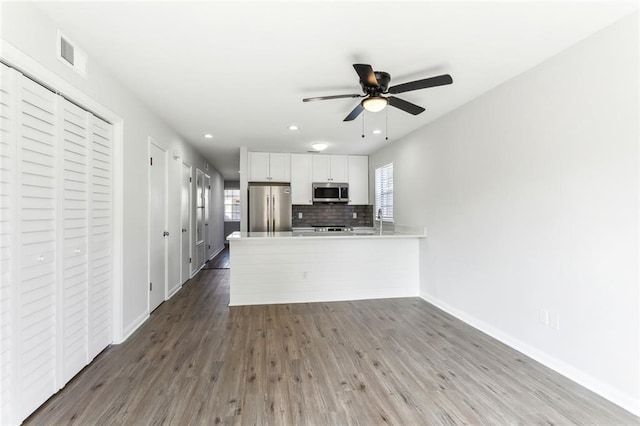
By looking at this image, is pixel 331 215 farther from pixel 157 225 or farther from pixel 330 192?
pixel 157 225

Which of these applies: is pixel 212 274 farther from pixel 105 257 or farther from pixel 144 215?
pixel 105 257

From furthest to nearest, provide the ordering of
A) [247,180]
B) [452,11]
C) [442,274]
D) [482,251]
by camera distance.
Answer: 1. [247,180]
2. [442,274]
3. [482,251]
4. [452,11]

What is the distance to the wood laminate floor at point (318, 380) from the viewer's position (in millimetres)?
1797

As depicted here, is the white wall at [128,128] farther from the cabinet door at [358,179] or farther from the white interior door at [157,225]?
the cabinet door at [358,179]

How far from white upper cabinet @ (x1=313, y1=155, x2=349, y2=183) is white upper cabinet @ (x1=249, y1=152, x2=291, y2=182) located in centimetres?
58

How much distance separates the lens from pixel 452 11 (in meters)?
1.81

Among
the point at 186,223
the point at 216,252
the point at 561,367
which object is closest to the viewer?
the point at 561,367

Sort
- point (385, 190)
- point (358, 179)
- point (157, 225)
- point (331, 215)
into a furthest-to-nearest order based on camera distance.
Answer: point (331, 215), point (358, 179), point (385, 190), point (157, 225)

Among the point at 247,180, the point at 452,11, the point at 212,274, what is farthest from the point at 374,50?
the point at 212,274

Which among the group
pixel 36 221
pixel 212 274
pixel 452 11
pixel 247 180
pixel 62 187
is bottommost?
pixel 212 274

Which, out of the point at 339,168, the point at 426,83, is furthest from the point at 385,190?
the point at 426,83

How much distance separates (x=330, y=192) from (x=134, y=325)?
4071 mm

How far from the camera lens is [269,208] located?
5734 millimetres

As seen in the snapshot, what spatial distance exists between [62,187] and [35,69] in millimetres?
743
